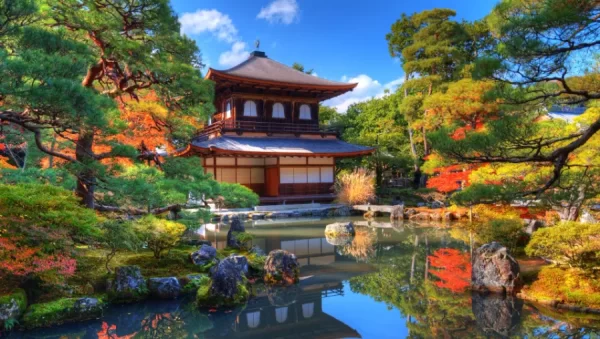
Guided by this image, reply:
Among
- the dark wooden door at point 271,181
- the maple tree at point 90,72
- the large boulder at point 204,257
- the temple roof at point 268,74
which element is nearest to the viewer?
the maple tree at point 90,72

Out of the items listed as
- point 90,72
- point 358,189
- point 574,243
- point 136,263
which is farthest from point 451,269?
point 358,189

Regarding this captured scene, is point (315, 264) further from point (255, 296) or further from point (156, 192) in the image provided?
point (156, 192)

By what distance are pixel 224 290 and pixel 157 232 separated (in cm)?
168

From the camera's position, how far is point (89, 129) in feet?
15.2

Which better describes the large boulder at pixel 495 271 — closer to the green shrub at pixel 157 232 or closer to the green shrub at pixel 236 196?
the green shrub at pixel 236 196

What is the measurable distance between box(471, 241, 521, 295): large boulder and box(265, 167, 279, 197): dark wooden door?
12.8 meters

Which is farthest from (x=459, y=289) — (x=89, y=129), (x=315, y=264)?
(x=89, y=129)

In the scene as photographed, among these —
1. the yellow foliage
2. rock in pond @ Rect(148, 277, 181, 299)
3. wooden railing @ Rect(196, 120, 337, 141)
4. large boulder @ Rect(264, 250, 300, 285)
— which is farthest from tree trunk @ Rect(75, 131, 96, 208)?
wooden railing @ Rect(196, 120, 337, 141)

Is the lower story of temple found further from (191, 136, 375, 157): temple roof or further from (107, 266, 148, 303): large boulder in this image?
(107, 266, 148, 303): large boulder

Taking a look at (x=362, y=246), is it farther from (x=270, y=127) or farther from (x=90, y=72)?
(x=270, y=127)

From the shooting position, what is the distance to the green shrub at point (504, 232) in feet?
24.5

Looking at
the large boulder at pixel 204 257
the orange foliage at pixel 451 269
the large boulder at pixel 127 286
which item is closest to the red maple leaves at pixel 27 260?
the large boulder at pixel 127 286

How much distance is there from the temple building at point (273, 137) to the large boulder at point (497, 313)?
40.5 feet

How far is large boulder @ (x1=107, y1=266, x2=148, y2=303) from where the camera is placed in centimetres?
555
